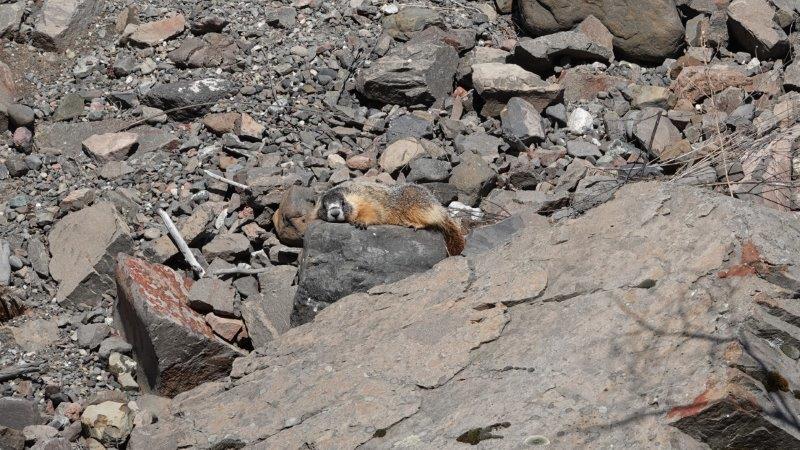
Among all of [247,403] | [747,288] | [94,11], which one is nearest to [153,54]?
[94,11]

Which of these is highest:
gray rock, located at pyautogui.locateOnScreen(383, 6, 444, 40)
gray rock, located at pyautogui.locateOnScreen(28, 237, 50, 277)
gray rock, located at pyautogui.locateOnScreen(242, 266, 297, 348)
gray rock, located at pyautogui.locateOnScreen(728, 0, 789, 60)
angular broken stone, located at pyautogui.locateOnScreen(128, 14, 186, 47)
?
gray rock, located at pyautogui.locateOnScreen(728, 0, 789, 60)

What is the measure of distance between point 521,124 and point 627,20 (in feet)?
6.66

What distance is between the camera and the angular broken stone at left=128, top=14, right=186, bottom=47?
978 centimetres

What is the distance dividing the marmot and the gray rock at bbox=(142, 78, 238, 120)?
9.02ft

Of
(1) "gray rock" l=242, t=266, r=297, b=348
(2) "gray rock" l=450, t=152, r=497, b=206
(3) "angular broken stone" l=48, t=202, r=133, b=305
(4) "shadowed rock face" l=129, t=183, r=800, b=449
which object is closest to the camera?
(4) "shadowed rock face" l=129, t=183, r=800, b=449

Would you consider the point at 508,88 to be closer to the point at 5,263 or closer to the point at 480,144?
the point at 480,144

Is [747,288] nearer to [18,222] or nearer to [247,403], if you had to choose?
[247,403]

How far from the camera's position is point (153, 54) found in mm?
9711

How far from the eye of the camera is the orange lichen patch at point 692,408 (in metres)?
3.70

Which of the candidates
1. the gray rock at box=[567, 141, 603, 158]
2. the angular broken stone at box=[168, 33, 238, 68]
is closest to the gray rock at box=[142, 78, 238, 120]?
the angular broken stone at box=[168, 33, 238, 68]

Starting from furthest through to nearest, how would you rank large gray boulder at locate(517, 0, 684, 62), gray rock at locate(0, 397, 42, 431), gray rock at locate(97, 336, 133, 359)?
large gray boulder at locate(517, 0, 684, 62), gray rock at locate(97, 336, 133, 359), gray rock at locate(0, 397, 42, 431)

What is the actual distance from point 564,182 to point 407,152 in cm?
142

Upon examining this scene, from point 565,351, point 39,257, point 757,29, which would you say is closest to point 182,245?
point 39,257

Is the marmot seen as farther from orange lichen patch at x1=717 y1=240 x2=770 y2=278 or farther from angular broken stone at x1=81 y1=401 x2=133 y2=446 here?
orange lichen patch at x1=717 y1=240 x2=770 y2=278
